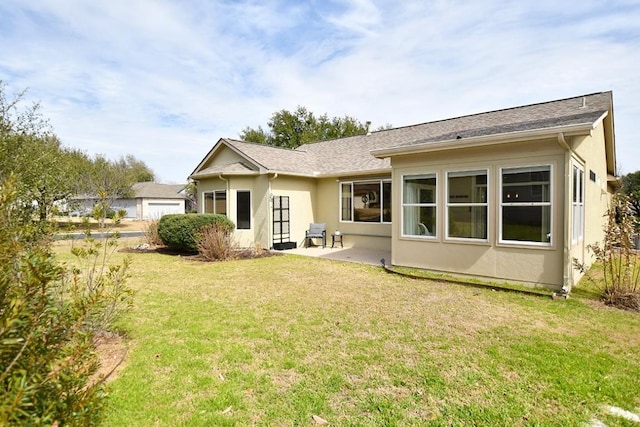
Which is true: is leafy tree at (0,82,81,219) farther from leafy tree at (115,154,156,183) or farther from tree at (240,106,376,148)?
leafy tree at (115,154,156,183)

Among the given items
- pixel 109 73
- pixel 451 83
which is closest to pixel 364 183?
pixel 451 83

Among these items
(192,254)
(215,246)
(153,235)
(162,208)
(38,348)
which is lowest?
(192,254)

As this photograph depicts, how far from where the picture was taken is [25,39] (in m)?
9.37

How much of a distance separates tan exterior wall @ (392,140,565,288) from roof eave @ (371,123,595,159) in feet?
0.85

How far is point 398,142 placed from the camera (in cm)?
1556

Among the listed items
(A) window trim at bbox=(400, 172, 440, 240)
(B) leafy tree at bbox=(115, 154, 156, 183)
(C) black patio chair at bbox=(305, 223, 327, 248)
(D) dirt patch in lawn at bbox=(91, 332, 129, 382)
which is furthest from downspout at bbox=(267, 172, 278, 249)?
(B) leafy tree at bbox=(115, 154, 156, 183)

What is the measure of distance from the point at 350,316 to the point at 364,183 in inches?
354

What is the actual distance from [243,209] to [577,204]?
451 inches

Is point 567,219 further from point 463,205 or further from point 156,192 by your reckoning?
point 156,192

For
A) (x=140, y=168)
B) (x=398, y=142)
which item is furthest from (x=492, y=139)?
(x=140, y=168)

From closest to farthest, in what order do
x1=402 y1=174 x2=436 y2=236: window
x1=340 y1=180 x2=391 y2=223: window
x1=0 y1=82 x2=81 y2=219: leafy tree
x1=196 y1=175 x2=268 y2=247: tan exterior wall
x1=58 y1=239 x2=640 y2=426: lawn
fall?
x1=58 y1=239 x2=640 y2=426: lawn
x1=0 y1=82 x2=81 y2=219: leafy tree
x1=402 y1=174 x2=436 y2=236: window
x1=340 y1=180 x2=391 y2=223: window
x1=196 y1=175 x2=268 y2=247: tan exterior wall

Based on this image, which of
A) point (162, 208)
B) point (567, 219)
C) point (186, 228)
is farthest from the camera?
point (162, 208)

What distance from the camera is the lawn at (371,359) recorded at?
3.34 meters

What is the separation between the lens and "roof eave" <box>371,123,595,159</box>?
6.82m
